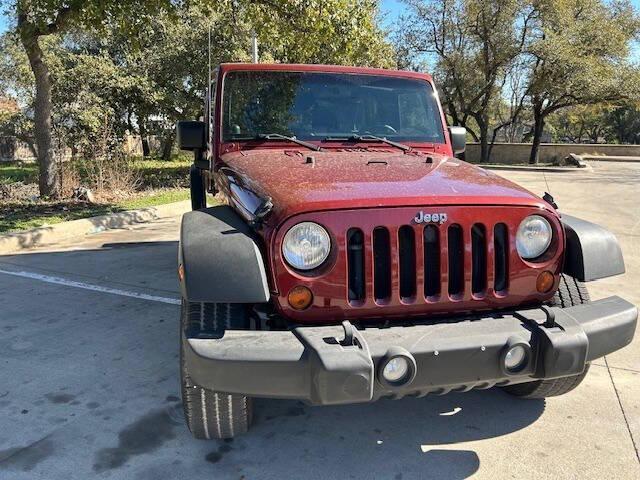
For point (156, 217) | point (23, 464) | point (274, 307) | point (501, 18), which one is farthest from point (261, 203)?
point (501, 18)

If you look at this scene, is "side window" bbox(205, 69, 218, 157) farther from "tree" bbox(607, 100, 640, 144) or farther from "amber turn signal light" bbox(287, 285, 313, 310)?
"tree" bbox(607, 100, 640, 144)

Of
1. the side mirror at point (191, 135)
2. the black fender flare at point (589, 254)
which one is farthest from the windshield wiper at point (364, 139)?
the black fender flare at point (589, 254)

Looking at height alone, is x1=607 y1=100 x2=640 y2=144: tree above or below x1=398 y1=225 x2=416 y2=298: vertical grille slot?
above

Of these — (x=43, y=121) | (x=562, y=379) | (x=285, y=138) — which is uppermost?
(x=43, y=121)

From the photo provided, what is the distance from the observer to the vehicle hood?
2.47m

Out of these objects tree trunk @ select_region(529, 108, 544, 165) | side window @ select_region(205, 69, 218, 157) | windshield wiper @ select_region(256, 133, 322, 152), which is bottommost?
windshield wiper @ select_region(256, 133, 322, 152)

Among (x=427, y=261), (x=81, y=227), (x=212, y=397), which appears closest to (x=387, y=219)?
(x=427, y=261)

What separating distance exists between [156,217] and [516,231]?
330 inches

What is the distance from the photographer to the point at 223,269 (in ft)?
7.72

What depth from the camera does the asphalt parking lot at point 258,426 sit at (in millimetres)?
2666

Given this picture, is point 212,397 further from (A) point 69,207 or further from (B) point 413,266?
(A) point 69,207

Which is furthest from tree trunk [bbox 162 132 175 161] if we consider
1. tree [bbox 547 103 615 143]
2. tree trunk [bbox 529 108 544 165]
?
tree [bbox 547 103 615 143]

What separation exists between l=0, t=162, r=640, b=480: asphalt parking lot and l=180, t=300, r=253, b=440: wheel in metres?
0.13

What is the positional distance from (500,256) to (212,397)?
1.52m
